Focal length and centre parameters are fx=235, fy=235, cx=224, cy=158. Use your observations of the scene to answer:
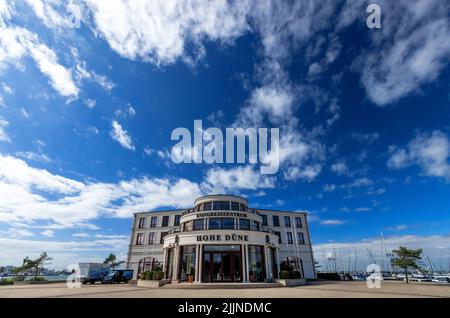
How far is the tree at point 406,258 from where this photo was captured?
29.6 meters

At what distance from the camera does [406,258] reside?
30109mm

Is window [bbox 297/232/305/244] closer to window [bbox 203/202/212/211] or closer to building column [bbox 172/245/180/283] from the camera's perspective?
window [bbox 203/202/212/211]

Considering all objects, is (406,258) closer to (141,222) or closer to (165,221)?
(165,221)

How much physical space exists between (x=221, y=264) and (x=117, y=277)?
1692 centimetres

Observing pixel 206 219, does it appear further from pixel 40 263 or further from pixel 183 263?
pixel 40 263

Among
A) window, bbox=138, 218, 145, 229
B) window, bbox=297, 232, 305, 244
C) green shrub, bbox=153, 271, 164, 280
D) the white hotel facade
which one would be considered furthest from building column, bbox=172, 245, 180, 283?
window, bbox=297, 232, 305, 244

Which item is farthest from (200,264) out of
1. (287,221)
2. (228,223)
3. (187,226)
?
(287,221)

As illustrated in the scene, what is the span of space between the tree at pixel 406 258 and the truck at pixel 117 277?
36171 mm

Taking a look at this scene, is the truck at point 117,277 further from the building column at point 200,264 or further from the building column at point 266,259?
the building column at point 266,259

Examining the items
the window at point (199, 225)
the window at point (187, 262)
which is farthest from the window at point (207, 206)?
the window at point (187, 262)

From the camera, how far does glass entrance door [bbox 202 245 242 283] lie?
74.3 ft

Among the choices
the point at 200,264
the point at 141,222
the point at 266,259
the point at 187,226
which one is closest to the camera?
the point at 200,264
